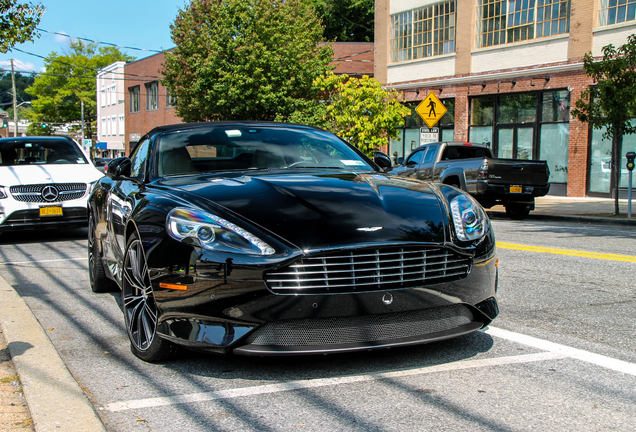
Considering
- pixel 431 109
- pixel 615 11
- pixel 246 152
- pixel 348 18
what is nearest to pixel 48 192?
pixel 246 152

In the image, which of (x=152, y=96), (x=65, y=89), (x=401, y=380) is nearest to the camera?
(x=401, y=380)

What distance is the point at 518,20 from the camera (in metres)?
24.3

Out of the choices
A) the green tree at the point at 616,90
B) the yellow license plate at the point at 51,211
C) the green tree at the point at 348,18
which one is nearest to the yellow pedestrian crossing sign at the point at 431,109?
the green tree at the point at 616,90

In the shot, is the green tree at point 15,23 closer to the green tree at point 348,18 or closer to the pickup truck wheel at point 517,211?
the pickup truck wheel at point 517,211

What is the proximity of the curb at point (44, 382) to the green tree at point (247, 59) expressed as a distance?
94.0ft

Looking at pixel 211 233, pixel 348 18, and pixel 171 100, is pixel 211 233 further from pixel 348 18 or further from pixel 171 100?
pixel 348 18

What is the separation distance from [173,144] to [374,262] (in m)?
2.35

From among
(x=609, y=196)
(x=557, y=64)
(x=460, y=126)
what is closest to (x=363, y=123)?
(x=460, y=126)

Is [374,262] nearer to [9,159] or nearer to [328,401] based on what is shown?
[328,401]

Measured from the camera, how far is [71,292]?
664cm

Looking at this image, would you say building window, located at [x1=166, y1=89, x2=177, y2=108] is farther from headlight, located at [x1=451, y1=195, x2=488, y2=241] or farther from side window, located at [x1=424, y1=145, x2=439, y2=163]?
headlight, located at [x1=451, y1=195, x2=488, y2=241]

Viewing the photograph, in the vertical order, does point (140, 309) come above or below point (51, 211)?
below

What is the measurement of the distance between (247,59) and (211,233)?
99.4 ft

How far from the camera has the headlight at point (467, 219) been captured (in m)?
3.89
